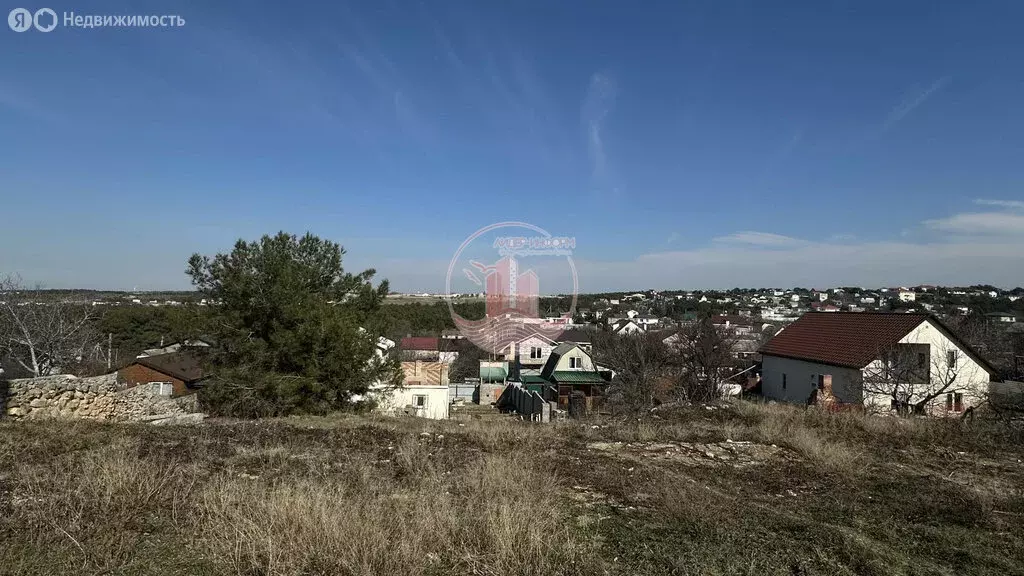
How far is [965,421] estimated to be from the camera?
417 inches

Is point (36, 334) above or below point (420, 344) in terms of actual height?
above

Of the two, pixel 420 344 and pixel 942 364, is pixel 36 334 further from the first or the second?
pixel 942 364

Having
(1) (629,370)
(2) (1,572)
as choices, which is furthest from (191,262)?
(1) (629,370)

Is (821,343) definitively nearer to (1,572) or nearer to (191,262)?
(191,262)

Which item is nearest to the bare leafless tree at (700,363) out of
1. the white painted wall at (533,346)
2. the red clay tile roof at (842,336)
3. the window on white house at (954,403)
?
the red clay tile roof at (842,336)

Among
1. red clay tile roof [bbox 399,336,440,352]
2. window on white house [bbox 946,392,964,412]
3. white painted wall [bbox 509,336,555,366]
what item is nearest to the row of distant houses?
window on white house [bbox 946,392,964,412]

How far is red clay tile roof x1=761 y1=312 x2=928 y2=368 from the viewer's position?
1899 centimetres

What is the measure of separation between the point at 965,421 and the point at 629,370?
1224 centimetres

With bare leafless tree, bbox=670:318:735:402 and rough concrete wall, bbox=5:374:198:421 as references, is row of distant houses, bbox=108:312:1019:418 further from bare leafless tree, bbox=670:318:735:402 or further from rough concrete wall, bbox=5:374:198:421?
bare leafless tree, bbox=670:318:735:402

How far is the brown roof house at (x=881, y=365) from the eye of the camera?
16.6 metres

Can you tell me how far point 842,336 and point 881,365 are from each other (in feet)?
9.55

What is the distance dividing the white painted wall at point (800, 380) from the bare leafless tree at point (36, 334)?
28867 millimetres

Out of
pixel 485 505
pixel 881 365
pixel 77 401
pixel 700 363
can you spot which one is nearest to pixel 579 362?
pixel 700 363

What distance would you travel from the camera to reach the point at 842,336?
2102 centimetres
